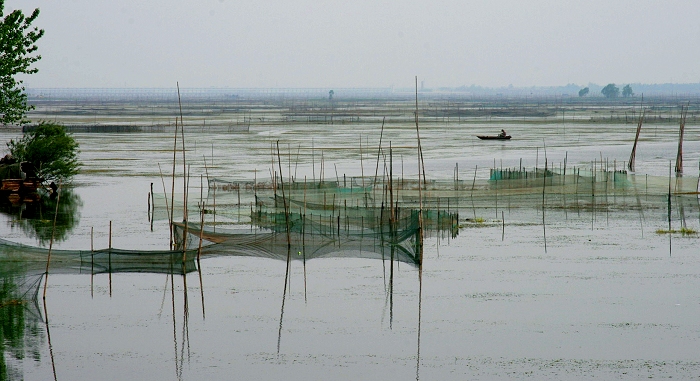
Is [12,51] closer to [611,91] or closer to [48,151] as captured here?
[48,151]

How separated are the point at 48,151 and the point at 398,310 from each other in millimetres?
15502

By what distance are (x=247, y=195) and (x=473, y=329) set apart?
426 inches

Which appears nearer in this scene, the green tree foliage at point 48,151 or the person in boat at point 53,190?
the person in boat at point 53,190

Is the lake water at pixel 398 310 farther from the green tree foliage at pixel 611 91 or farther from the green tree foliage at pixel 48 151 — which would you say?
the green tree foliage at pixel 611 91

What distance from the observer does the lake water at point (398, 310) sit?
998 centimetres

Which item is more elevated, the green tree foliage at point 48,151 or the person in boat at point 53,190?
the green tree foliage at point 48,151

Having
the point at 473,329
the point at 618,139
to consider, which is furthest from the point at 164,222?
the point at 618,139

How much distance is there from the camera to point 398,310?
12.4 m

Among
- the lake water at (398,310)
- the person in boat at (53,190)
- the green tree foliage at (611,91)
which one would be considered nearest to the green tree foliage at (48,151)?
the person in boat at (53,190)

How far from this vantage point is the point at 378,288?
13656 mm

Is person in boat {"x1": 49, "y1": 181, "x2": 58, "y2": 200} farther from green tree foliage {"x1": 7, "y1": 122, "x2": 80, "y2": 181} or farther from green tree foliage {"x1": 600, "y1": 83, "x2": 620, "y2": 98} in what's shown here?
green tree foliage {"x1": 600, "y1": 83, "x2": 620, "y2": 98}

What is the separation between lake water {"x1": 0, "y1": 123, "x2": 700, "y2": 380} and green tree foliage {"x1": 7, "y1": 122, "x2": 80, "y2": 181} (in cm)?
423

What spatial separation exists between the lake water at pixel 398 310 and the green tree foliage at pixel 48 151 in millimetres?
4235

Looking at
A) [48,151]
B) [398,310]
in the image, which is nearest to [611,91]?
[48,151]
